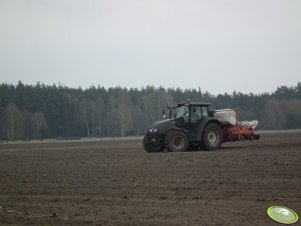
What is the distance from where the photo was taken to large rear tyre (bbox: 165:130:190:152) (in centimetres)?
2138

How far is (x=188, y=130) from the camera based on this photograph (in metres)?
21.7

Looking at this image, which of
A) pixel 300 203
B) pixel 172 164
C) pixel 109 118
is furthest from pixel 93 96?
pixel 300 203

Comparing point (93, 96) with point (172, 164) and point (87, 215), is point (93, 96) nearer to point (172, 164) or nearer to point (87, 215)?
point (172, 164)

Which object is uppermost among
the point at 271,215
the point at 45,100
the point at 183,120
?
the point at 45,100

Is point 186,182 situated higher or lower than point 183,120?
lower

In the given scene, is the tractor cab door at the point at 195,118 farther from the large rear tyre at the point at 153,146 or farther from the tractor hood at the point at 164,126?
the large rear tyre at the point at 153,146

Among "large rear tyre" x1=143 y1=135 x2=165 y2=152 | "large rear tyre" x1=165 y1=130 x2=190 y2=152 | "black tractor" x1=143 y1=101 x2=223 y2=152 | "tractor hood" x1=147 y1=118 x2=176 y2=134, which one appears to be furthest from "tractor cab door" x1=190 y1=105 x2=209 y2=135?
"large rear tyre" x1=143 y1=135 x2=165 y2=152

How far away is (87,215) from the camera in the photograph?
8.17 m

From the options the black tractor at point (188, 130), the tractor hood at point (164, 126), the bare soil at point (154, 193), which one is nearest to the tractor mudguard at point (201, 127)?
the black tractor at point (188, 130)

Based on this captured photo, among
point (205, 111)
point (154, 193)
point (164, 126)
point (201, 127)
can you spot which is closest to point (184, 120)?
point (201, 127)

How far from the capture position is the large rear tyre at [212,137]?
71.3 ft

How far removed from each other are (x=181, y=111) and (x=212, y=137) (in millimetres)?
1738

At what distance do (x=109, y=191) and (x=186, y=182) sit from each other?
6.13 ft

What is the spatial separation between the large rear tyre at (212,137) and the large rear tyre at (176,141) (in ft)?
2.70
